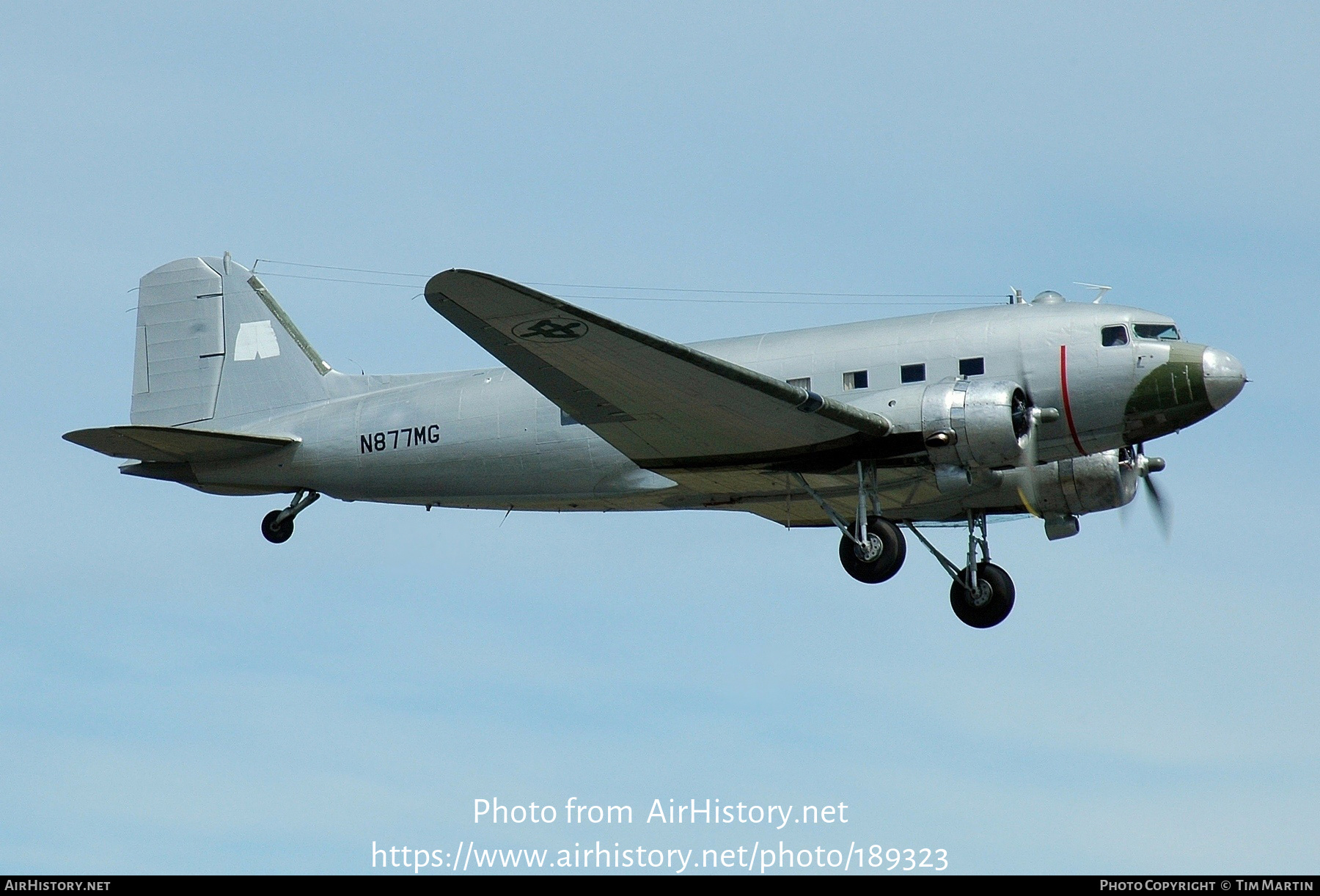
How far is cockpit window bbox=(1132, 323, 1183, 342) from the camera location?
2012 centimetres

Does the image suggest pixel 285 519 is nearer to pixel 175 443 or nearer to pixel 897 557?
pixel 175 443

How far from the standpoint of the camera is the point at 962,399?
1952 cm

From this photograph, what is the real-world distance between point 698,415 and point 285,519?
7080 millimetres

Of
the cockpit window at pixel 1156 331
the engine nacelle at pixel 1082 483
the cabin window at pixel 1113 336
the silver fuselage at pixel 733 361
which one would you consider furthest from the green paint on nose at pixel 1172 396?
the engine nacelle at pixel 1082 483

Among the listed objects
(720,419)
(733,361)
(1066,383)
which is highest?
(733,361)

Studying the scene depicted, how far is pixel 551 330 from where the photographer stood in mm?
18703

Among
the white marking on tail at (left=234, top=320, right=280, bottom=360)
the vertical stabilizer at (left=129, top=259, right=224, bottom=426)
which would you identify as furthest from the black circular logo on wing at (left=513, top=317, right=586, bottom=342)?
the vertical stabilizer at (left=129, top=259, right=224, bottom=426)

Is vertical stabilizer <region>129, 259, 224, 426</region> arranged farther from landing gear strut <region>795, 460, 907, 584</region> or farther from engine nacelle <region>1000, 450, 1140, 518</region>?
engine nacelle <region>1000, 450, 1140, 518</region>

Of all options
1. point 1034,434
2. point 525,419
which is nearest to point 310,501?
point 525,419

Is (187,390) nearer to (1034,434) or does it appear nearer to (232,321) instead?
(232,321)

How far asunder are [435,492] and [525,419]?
5.87 ft

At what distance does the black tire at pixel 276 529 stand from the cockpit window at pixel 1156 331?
12045 millimetres

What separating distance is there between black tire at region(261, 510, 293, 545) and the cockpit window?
474 inches

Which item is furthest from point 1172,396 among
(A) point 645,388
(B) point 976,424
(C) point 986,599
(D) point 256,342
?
(D) point 256,342
